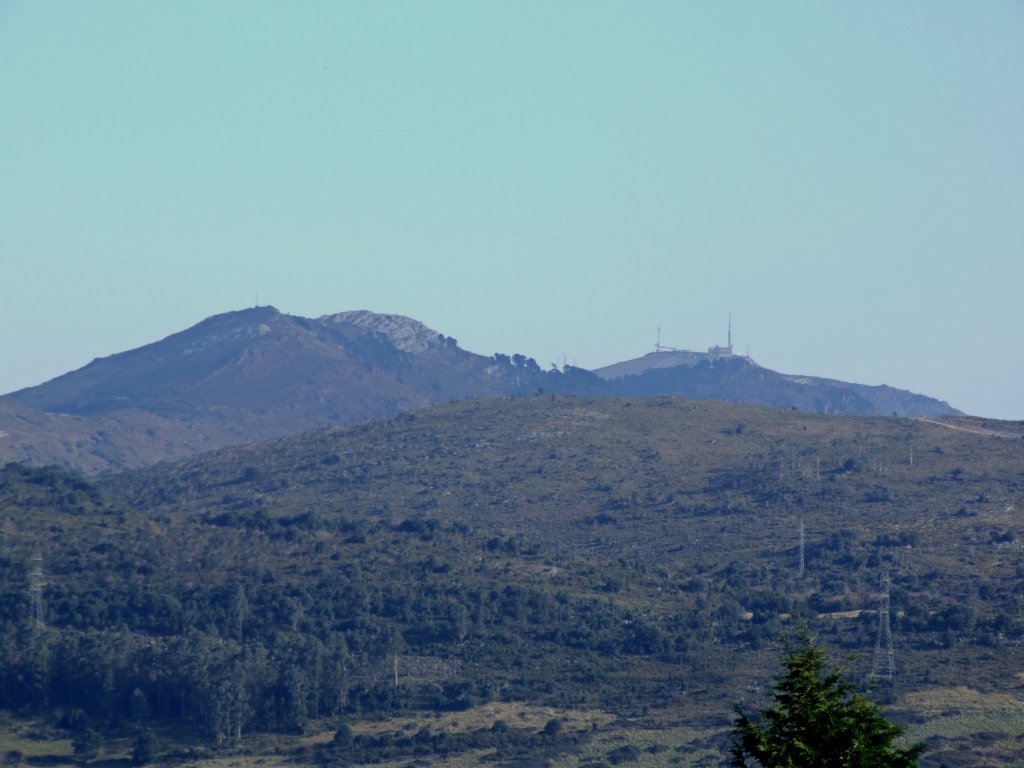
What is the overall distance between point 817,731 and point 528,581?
236 ft

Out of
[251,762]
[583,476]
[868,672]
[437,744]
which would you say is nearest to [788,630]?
[868,672]

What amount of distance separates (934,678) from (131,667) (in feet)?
123

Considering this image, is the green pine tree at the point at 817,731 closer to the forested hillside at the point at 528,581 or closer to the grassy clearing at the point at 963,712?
the forested hillside at the point at 528,581

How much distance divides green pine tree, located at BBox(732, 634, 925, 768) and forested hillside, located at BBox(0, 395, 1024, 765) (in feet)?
128

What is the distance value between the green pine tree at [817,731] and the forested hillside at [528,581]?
1536 inches

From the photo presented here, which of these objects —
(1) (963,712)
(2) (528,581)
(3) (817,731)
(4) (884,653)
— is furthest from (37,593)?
(3) (817,731)

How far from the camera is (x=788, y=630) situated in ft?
257

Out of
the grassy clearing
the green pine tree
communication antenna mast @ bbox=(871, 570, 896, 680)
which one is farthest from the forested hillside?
the green pine tree

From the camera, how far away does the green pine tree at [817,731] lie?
65.2 ft

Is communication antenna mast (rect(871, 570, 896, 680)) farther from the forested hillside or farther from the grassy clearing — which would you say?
the grassy clearing

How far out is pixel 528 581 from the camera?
91.5 m

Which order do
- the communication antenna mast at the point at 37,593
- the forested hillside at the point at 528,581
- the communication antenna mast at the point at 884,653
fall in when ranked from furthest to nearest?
the communication antenna mast at the point at 37,593
the forested hillside at the point at 528,581
the communication antenna mast at the point at 884,653

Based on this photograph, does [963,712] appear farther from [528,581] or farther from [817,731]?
[817,731]

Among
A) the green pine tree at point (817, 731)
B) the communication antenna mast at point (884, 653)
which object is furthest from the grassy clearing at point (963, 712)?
the green pine tree at point (817, 731)
